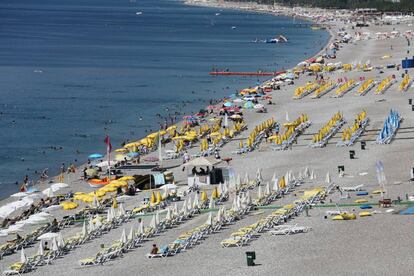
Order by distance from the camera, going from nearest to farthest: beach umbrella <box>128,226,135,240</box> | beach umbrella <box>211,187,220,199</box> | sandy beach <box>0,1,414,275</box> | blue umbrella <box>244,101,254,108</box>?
1. sandy beach <box>0,1,414,275</box>
2. beach umbrella <box>128,226,135,240</box>
3. beach umbrella <box>211,187,220,199</box>
4. blue umbrella <box>244,101,254,108</box>

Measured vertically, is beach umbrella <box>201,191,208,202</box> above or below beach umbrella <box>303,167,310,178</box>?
above

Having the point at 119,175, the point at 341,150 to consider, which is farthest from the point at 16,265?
the point at 341,150

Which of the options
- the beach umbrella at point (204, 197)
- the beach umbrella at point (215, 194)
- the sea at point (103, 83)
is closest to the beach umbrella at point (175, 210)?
the beach umbrella at point (204, 197)

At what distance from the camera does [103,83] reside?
103562 millimetres

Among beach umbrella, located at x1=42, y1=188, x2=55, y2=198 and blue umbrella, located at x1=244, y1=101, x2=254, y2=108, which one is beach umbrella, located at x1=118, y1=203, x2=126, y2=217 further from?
blue umbrella, located at x1=244, y1=101, x2=254, y2=108

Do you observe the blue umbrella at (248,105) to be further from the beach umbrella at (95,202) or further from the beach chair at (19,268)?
the beach chair at (19,268)

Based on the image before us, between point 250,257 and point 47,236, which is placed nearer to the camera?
point 250,257

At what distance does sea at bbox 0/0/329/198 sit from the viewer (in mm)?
66750

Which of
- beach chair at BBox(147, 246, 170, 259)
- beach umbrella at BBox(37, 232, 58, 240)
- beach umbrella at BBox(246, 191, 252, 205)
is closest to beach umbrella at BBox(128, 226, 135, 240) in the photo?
beach chair at BBox(147, 246, 170, 259)


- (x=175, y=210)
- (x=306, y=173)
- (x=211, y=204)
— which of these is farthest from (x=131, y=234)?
(x=306, y=173)

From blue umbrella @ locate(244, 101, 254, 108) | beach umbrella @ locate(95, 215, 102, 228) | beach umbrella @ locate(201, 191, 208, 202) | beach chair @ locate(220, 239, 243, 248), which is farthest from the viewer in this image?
blue umbrella @ locate(244, 101, 254, 108)

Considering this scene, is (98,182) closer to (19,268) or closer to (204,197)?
(204,197)

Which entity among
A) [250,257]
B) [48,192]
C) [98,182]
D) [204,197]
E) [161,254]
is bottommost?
[98,182]

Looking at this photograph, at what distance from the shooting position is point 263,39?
16550cm
